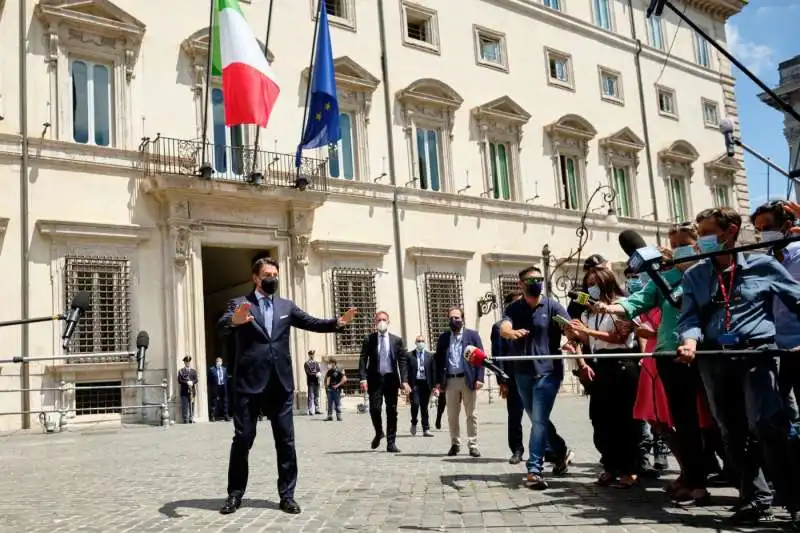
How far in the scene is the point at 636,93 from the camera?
105ft

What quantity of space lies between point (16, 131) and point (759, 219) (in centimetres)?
1639

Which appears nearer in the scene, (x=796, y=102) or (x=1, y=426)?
(x=1, y=426)

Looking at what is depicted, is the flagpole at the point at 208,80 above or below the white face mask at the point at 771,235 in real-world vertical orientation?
above

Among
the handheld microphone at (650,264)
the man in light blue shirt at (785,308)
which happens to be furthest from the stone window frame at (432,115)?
the handheld microphone at (650,264)

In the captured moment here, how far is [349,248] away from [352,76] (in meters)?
4.96

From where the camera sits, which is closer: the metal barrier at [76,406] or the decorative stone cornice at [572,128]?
the metal barrier at [76,406]

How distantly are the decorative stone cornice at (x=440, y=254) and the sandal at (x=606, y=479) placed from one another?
1664cm

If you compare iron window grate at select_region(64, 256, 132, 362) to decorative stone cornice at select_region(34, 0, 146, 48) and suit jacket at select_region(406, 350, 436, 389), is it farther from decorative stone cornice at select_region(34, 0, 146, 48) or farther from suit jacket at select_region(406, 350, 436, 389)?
suit jacket at select_region(406, 350, 436, 389)

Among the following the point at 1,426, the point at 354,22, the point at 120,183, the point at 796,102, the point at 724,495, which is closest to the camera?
the point at 724,495

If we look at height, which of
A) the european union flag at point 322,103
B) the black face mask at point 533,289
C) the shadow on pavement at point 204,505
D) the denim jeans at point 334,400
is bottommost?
the shadow on pavement at point 204,505

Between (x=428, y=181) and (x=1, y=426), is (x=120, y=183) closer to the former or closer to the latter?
(x=1, y=426)

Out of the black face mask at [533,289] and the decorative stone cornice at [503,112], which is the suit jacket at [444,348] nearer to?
the black face mask at [533,289]

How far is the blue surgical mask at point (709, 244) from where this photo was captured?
5770mm

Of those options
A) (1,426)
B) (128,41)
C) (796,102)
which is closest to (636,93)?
(796,102)
